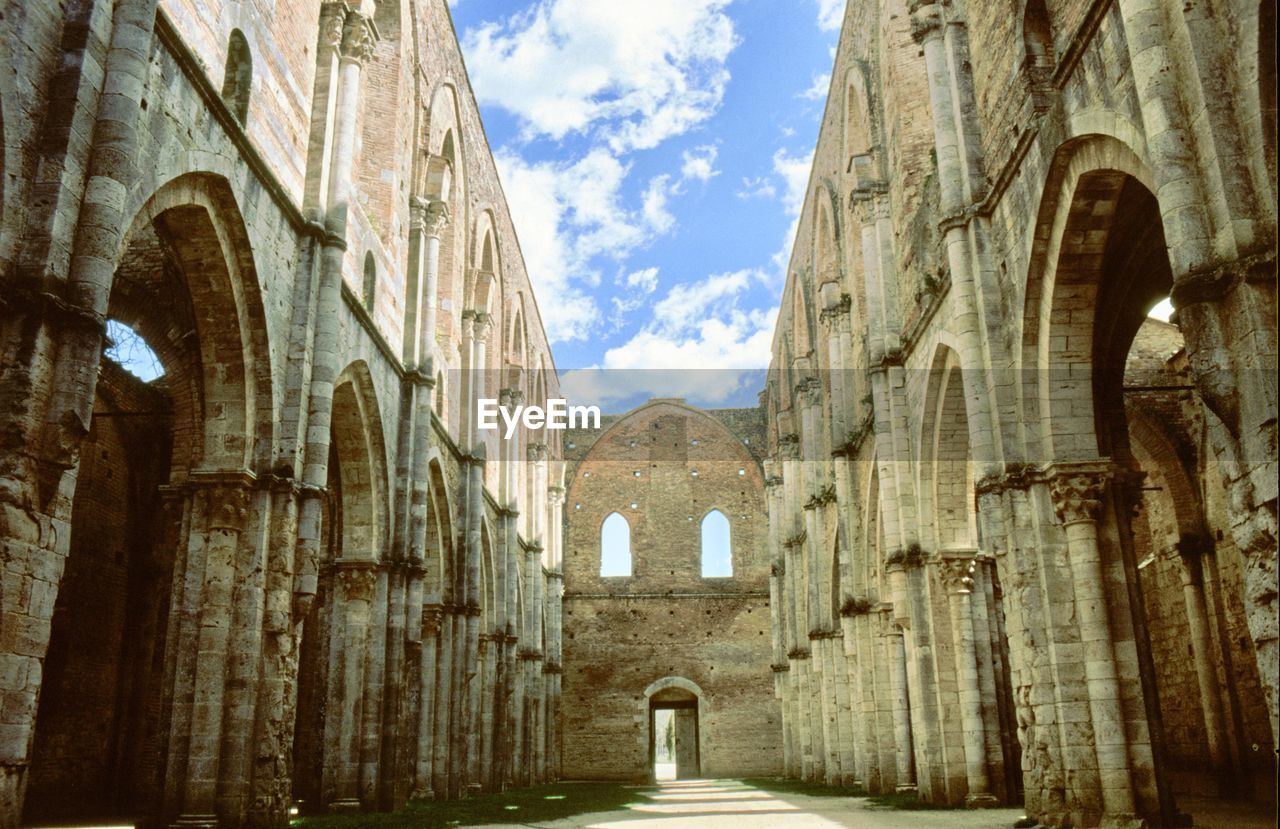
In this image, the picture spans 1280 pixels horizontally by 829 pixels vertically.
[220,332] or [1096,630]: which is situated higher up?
[220,332]

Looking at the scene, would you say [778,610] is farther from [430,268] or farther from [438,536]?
[430,268]

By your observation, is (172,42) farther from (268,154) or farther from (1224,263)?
(1224,263)

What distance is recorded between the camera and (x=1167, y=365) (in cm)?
1814

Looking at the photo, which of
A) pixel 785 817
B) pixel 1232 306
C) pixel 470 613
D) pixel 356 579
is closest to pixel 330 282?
pixel 356 579

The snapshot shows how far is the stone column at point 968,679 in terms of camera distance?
520 inches

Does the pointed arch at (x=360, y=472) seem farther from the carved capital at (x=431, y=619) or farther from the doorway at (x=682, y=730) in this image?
the doorway at (x=682, y=730)

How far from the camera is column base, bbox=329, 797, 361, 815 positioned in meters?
13.7

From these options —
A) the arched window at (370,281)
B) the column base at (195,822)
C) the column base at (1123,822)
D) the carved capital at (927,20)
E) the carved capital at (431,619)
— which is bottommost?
the column base at (1123,822)

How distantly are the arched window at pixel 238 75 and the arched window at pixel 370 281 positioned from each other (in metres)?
4.53

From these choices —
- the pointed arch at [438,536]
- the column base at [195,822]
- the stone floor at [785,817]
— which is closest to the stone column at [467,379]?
the pointed arch at [438,536]

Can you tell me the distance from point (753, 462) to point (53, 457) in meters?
32.3

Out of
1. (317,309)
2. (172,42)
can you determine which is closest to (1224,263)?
(172,42)

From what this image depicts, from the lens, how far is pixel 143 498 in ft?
60.2

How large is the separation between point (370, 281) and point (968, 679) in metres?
10.1
